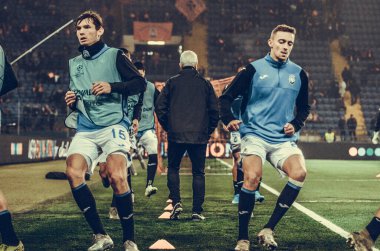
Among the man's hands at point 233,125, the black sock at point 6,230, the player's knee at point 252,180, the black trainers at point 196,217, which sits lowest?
the black trainers at point 196,217

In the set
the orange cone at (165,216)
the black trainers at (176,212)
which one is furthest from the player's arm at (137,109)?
the black trainers at (176,212)

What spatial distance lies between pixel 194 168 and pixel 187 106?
78cm

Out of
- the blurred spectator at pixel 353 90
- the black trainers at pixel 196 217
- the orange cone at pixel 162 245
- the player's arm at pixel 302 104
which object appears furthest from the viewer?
the blurred spectator at pixel 353 90

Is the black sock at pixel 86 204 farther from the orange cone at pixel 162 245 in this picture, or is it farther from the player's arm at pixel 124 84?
the player's arm at pixel 124 84

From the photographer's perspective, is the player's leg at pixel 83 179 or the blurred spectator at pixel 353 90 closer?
the player's leg at pixel 83 179

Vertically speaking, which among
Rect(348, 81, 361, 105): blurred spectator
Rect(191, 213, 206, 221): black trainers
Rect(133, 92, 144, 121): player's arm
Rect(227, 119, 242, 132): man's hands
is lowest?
Rect(348, 81, 361, 105): blurred spectator

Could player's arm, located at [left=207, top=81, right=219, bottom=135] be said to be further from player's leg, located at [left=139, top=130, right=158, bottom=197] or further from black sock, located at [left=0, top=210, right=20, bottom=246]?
black sock, located at [left=0, top=210, right=20, bottom=246]

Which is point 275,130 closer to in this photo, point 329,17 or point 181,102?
point 181,102

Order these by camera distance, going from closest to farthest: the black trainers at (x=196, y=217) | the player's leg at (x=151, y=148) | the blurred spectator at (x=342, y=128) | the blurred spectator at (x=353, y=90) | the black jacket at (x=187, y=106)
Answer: the black trainers at (x=196, y=217)
the black jacket at (x=187, y=106)
the player's leg at (x=151, y=148)
the blurred spectator at (x=342, y=128)
the blurred spectator at (x=353, y=90)

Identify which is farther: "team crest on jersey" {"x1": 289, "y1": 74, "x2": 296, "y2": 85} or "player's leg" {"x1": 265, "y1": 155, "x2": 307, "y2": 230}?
"team crest on jersey" {"x1": 289, "y1": 74, "x2": 296, "y2": 85}

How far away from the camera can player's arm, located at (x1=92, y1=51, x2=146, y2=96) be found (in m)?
5.62

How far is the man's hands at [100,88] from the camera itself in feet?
18.4

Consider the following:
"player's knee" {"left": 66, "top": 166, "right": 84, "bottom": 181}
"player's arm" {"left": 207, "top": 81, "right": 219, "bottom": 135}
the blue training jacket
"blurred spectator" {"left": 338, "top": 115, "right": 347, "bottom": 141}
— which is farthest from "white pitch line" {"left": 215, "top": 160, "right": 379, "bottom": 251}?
"blurred spectator" {"left": 338, "top": 115, "right": 347, "bottom": 141}

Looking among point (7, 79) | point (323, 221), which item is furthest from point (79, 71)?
point (323, 221)
